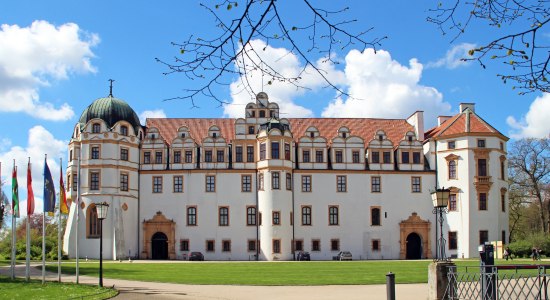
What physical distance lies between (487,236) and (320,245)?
13.4 m

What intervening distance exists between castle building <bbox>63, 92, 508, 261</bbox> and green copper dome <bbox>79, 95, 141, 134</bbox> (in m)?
0.11

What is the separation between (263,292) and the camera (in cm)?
2295

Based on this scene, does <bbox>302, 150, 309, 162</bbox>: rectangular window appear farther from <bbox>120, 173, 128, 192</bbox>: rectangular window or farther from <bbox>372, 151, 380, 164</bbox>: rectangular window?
<bbox>120, 173, 128, 192</bbox>: rectangular window

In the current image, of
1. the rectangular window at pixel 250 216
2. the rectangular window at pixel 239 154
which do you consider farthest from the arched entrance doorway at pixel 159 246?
the rectangular window at pixel 239 154

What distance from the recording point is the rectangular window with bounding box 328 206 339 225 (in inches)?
2329

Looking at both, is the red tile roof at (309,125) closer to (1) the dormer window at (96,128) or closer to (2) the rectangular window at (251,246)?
(1) the dormer window at (96,128)

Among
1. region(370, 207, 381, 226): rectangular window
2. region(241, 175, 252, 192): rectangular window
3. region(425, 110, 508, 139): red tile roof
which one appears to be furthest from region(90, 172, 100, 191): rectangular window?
region(425, 110, 508, 139): red tile roof

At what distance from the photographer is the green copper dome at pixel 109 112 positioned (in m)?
58.2

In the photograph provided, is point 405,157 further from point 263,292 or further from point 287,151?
point 263,292

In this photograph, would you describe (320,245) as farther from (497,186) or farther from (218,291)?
(218,291)

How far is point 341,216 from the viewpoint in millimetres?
59250

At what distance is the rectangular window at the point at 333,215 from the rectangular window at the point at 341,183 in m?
1.58

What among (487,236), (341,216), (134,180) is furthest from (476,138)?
(134,180)

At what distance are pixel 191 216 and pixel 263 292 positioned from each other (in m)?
36.0
